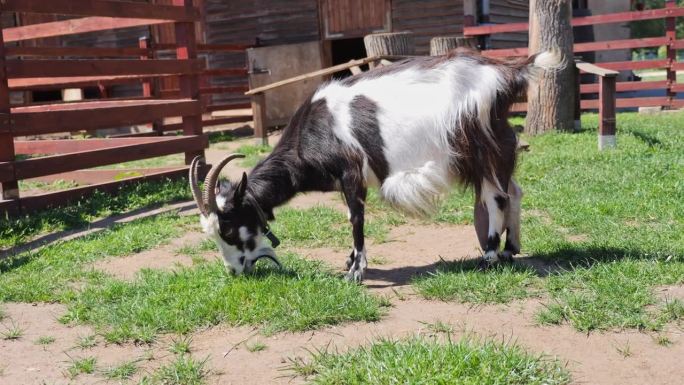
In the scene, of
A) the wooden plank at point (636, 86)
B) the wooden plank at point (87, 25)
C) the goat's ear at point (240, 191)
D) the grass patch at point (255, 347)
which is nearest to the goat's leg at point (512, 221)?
the goat's ear at point (240, 191)

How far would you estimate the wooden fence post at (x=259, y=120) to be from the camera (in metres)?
12.2

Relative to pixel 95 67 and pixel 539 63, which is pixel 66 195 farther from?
pixel 539 63

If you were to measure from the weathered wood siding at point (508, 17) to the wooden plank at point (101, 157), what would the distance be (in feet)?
26.8

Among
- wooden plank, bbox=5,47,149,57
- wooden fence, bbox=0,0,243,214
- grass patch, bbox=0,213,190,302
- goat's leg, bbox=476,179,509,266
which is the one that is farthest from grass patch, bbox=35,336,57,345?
wooden plank, bbox=5,47,149,57

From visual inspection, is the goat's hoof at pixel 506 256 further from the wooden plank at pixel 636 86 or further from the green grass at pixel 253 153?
the wooden plank at pixel 636 86

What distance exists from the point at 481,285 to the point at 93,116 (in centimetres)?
526

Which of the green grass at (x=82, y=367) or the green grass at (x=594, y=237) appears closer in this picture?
the green grass at (x=82, y=367)

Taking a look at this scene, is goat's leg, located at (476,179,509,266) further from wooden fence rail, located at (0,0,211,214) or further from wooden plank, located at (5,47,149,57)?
wooden plank, located at (5,47,149,57)

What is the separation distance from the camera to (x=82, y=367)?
3668 mm

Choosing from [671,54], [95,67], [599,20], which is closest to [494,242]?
[95,67]

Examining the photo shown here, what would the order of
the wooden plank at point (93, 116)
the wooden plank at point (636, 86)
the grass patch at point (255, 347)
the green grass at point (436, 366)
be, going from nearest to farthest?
the green grass at point (436, 366) → the grass patch at point (255, 347) → the wooden plank at point (93, 116) → the wooden plank at point (636, 86)

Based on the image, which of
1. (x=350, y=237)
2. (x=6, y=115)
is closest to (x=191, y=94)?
(x=6, y=115)

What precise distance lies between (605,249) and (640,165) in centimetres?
302

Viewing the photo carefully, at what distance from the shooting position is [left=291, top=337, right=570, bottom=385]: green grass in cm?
313
